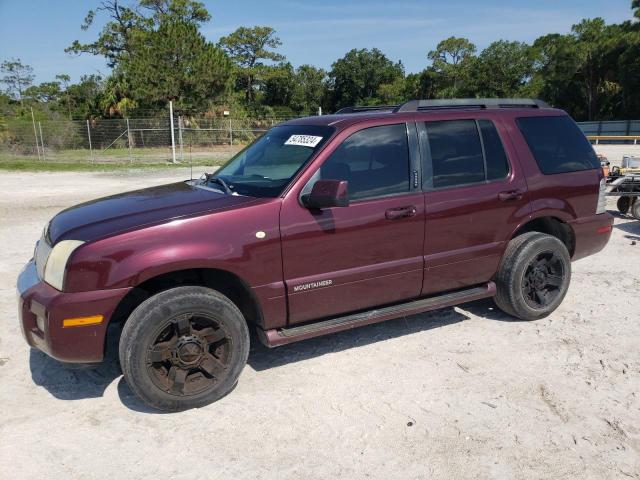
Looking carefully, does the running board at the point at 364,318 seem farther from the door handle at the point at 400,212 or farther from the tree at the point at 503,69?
the tree at the point at 503,69

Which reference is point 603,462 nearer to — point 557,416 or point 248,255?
point 557,416

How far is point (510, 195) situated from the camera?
14.6 ft

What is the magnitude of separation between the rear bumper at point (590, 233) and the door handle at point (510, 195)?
747 millimetres

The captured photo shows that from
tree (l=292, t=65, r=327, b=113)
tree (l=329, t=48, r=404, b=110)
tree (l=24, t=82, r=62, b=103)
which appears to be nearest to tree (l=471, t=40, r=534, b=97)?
tree (l=329, t=48, r=404, b=110)

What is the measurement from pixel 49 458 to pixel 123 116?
36.4 meters

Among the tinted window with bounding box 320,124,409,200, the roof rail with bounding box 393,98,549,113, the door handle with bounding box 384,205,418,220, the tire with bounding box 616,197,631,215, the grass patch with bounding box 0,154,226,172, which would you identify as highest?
the roof rail with bounding box 393,98,549,113

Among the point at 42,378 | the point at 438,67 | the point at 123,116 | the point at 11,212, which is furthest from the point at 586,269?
the point at 438,67

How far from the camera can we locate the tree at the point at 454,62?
65556mm

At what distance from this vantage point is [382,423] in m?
3.26

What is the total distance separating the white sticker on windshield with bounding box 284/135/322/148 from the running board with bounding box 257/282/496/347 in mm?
1285

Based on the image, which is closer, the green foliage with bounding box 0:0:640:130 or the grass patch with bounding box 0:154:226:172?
the grass patch with bounding box 0:154:226:172

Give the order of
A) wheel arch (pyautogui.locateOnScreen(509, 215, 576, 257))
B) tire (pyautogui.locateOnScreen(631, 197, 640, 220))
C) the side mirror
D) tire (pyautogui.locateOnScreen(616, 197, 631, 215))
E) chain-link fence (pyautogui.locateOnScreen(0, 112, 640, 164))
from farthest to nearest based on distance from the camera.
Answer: chain-link fence (pyautogui.locateOnScreen(0, 112, 640, 164))
tire (pyautogui.locateOnScreen(616, 197, 631, 215))
tire (pyautogui.locateOnScreen(631, 197, 640, 220))
wheel arch (pyautogui.locateOnScreen(509, 215, 576, 257))
the side mirror

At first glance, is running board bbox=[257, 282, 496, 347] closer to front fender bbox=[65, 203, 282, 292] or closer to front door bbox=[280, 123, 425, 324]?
front door bbox=[280, 123, 425, 324]

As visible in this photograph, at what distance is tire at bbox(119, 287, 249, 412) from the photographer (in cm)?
323
